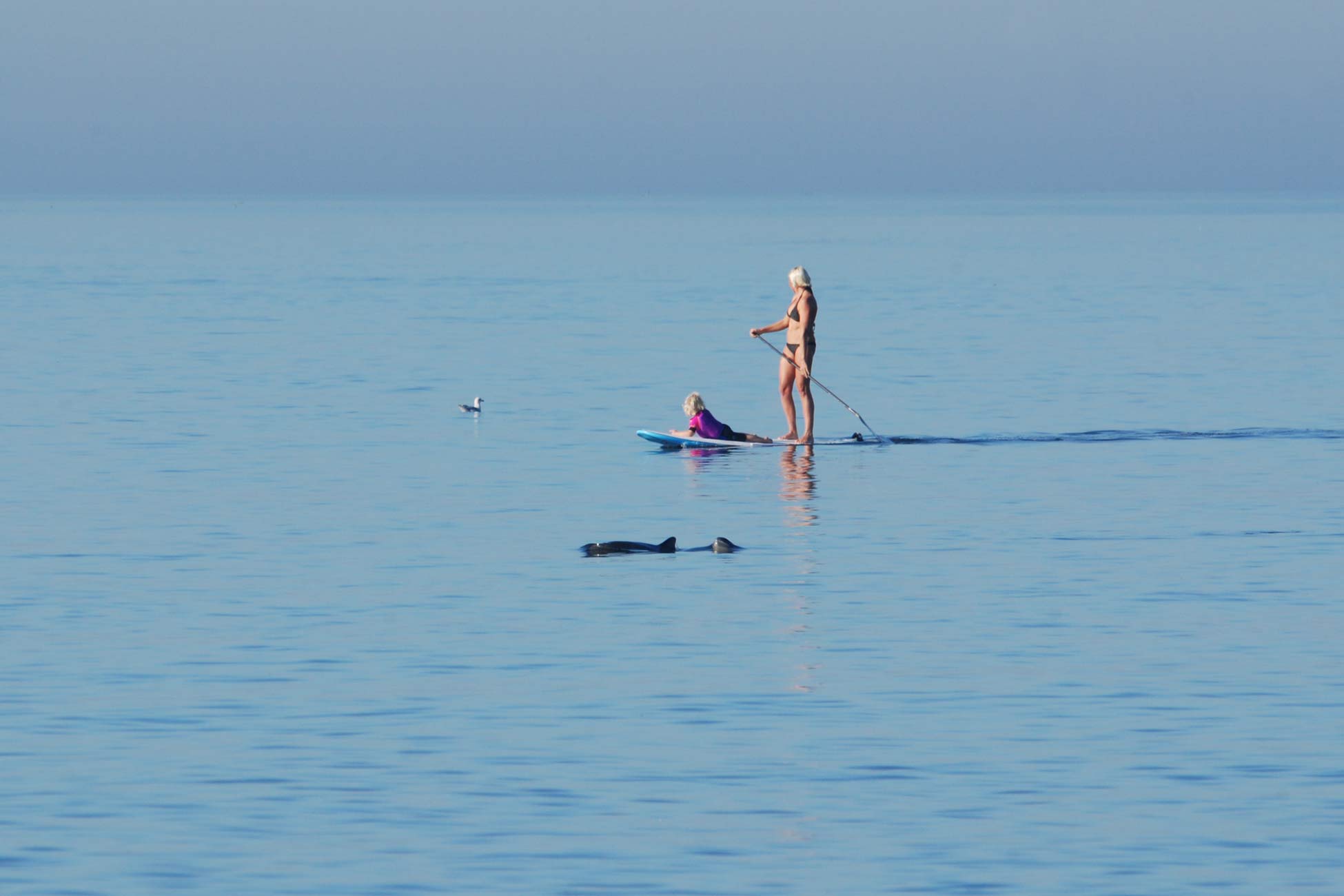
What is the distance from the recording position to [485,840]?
10.1 m

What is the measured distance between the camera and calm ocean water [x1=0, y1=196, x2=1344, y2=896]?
32.9 feet

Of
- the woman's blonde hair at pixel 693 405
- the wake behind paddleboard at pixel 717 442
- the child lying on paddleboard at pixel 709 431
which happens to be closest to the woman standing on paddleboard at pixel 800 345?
the wake behind paddleboard at pixel 717 442

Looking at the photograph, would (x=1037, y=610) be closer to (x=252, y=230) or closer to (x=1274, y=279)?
(x=1274, y=279)

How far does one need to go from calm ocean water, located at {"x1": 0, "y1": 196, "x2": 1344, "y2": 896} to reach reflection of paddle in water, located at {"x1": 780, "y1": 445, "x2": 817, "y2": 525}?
0.10 m

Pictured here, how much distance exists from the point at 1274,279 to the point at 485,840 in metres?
69.8

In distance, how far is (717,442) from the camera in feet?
86.6

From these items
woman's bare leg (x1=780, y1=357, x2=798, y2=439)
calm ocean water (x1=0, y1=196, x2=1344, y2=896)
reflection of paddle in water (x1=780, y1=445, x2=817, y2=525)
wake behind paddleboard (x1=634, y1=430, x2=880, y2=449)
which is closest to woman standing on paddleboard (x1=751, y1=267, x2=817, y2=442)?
woman's bare leg (x1=780, y1=357, x2=798, y2=439)

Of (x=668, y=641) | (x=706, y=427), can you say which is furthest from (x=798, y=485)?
(x=668, y=641)

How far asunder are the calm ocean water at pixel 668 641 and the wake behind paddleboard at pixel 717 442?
7.5 inches

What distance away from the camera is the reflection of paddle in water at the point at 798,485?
20547 mm

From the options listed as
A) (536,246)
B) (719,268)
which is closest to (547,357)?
(719,268)

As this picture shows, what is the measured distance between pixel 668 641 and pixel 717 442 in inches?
472

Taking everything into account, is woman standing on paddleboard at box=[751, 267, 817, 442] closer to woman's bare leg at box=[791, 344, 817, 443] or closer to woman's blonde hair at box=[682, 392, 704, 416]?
woman's bare leg at box=[791, 344, 817, 443]

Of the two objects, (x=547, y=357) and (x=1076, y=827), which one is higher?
(x=547, y=357)
